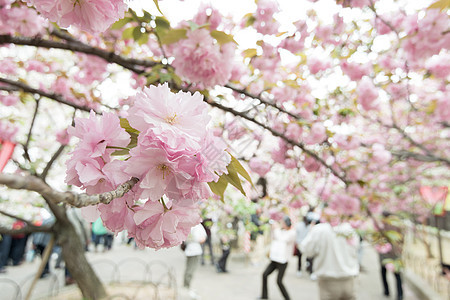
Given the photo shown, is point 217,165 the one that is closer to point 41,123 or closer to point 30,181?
point 30,181

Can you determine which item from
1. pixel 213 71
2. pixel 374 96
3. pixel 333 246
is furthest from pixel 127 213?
pixel 333 246

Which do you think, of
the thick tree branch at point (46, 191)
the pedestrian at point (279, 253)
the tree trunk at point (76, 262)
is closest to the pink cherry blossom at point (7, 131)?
the tree trunk at point (76, 262)

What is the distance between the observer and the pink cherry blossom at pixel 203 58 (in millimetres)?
1407

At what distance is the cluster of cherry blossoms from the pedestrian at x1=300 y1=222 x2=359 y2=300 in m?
4.27

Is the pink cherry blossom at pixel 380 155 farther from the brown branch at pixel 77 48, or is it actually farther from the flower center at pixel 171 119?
the flower center at pixel 171 119

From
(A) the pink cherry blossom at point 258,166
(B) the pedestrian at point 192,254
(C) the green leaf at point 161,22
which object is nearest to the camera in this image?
(C) the green leaf at point 161,22

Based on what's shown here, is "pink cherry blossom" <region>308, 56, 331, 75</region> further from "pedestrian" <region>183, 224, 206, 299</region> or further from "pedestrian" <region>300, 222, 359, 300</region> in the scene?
"pedestrian" <region>183, 224, 206, 299</region>

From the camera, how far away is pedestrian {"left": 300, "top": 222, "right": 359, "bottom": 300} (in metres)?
4.52

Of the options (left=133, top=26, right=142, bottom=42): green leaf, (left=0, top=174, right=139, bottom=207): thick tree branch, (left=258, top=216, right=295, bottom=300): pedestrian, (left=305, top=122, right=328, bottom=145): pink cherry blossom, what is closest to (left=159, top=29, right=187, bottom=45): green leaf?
(left=133, top=26, right=142, bottom=42): green leaf

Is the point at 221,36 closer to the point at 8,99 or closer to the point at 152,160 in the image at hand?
the point at 152,160

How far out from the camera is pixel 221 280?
23.2 feet

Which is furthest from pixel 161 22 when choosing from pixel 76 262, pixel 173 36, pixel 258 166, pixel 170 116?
pixel 76 262

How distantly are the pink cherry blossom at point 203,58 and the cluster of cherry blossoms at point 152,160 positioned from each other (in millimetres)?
845

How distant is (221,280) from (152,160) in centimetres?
711
